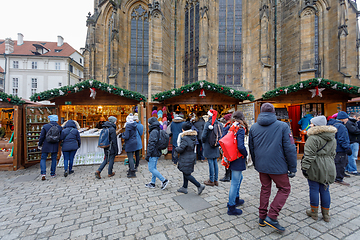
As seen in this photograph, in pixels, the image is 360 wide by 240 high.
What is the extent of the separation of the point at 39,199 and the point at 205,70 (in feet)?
36.2

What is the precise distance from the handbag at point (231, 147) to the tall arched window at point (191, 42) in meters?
11.5

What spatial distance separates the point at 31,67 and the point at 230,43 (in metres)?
37.7

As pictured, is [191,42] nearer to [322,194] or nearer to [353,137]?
[353,137]

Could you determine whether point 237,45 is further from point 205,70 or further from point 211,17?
point 205,70

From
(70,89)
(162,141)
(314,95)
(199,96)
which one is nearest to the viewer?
(162,141)

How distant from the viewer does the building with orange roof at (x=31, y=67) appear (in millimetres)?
31681

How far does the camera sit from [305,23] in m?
12.2

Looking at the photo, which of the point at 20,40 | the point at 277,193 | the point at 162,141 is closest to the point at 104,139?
the point at 162,141

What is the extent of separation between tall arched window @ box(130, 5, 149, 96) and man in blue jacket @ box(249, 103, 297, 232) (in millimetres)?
13492

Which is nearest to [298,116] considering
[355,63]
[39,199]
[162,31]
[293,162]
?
[355,63]

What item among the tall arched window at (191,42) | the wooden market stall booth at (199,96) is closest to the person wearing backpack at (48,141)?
the wooden market stall booth at (199,96)

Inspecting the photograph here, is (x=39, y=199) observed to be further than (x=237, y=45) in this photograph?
No

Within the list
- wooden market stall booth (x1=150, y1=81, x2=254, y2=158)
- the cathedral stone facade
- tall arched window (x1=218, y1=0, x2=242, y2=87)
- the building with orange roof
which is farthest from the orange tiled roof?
wooden market stall booth (x1=150, y1=81, x2=254, y2=158)

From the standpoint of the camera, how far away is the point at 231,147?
9.66ft
